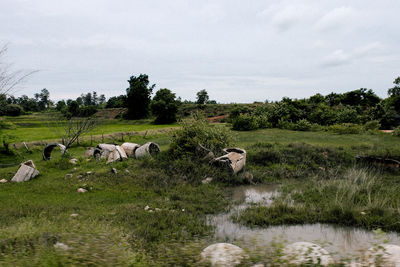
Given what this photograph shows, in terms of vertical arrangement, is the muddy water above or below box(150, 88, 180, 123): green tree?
below

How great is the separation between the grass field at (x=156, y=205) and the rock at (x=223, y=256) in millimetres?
140

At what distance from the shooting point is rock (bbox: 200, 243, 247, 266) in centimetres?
376

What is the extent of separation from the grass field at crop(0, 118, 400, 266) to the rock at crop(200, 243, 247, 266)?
140mm

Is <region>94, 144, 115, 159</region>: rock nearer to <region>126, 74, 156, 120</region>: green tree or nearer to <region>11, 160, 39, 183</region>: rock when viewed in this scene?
<region>11, 160, 39, 183</region>: rock

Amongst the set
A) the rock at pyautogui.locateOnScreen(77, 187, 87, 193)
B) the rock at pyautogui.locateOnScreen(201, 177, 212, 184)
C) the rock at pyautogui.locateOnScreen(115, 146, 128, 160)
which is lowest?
the rock at pyautogui.locateOnScreen(201, 177, 212, 184)

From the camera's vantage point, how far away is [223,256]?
4.03m

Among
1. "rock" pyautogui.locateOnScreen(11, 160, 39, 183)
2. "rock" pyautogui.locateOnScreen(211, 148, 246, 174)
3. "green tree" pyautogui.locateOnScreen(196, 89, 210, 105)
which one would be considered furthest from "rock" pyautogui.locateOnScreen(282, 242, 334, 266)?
"green tree" pyautogui.locateOnScreen(196, 89, 210, 105)

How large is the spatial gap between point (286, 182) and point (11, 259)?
10389 mm

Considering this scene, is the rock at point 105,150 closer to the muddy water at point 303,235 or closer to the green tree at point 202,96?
the muddy water at point 303,235

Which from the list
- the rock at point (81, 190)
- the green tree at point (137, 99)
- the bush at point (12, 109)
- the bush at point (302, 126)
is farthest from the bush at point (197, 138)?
the green tree at point (137, 99)

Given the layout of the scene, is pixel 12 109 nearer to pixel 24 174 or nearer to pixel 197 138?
pixel 24 174

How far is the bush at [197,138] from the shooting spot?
14.0 metres

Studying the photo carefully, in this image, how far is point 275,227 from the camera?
24.4ft

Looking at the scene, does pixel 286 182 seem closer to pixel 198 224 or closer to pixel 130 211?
pixel 198 224
